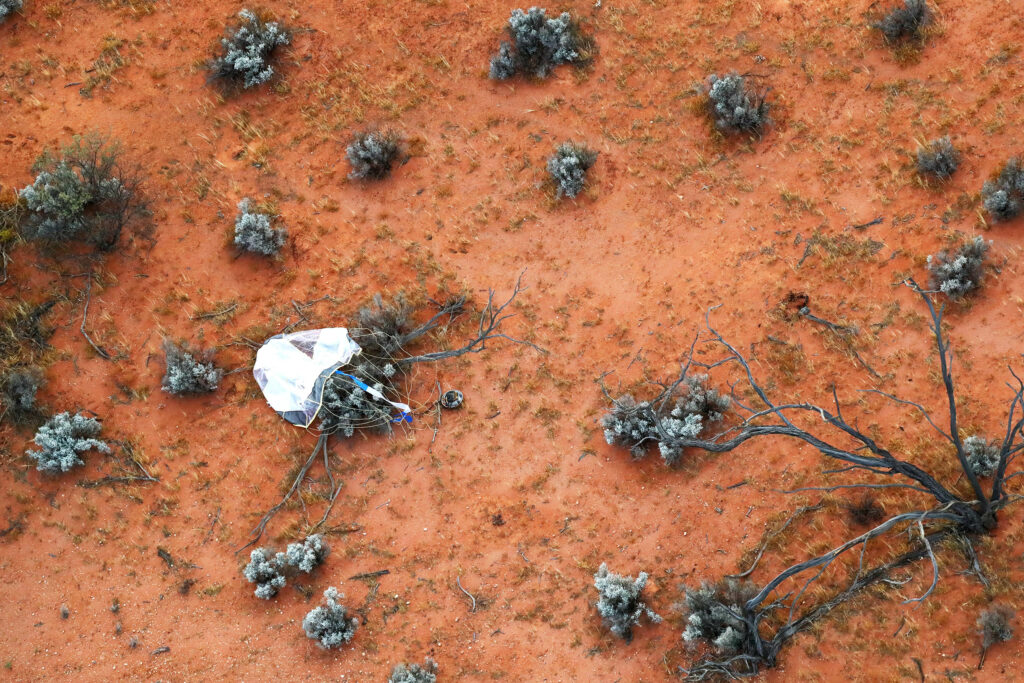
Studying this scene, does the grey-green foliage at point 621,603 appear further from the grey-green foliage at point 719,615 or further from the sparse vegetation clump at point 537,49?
the sparse vegetation clump at point 537,49

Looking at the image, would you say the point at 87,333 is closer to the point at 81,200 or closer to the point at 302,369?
the point at 81,200

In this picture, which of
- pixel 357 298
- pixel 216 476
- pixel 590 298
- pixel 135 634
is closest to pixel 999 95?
pixel 590 298

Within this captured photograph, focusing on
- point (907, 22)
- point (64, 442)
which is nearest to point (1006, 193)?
point (907, 22)

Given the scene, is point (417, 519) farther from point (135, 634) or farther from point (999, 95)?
point (999, 95)

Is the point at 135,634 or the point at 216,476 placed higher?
the point at 216,476

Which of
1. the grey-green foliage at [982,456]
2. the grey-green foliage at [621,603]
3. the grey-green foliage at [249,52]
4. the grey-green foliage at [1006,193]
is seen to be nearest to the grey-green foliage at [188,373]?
the grey-green foliage at [249,52]

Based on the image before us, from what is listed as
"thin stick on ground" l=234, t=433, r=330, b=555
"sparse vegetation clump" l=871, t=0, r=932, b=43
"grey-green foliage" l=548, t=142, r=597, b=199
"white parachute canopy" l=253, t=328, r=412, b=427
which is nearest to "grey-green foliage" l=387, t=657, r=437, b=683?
"thin stick on ground" l=234, t=433, r=330, b=555

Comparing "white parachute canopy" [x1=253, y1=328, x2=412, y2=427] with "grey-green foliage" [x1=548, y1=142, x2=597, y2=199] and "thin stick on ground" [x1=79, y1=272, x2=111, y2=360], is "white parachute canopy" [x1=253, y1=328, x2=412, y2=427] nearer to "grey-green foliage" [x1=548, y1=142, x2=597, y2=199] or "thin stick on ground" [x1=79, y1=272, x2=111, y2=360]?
"thin stick on ground" [x1=79, y1=272, x2=111, y2=360]
